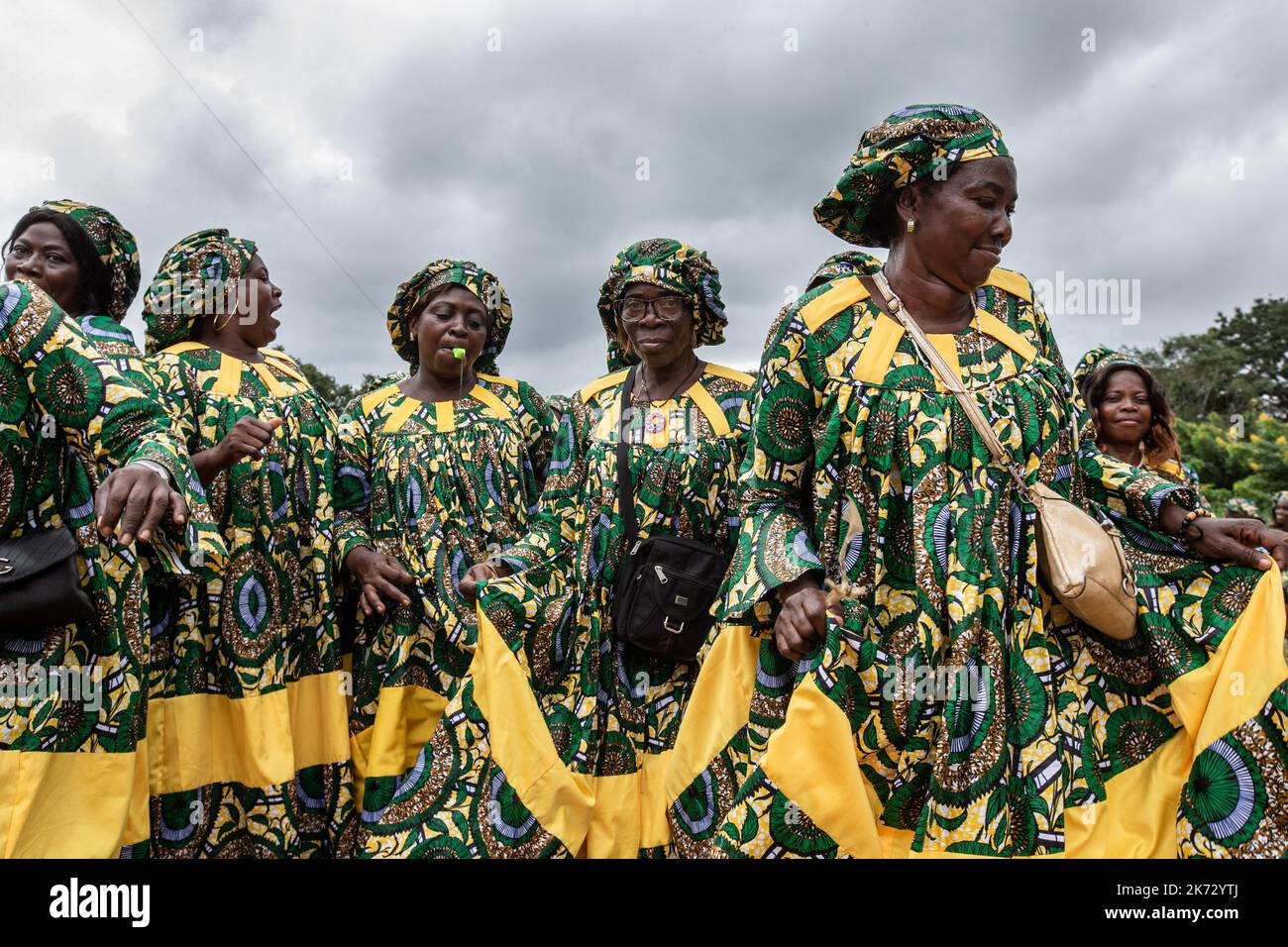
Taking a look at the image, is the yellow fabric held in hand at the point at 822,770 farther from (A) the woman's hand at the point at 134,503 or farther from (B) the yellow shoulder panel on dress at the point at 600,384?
(B) the yellow shoulder panel on dress at the point at 600,384

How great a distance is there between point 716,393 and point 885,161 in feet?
4.91

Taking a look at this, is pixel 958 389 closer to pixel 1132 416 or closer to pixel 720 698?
pixel 720 698

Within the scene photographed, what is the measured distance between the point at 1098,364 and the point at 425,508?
138 inches

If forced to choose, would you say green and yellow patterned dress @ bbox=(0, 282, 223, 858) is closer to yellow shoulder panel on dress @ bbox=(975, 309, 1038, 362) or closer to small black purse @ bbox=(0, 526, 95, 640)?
small black purse @ bbox=(0, 526, 95, 640)

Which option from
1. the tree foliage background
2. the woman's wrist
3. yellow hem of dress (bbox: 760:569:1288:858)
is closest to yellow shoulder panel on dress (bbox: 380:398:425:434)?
the woman's wrist

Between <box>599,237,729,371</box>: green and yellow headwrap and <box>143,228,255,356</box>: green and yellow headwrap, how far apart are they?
5.66 feet

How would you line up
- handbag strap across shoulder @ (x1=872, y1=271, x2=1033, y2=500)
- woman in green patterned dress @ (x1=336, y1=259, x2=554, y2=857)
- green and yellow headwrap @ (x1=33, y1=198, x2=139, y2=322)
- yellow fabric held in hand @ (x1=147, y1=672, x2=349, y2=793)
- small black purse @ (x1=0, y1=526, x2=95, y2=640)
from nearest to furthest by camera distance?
1. small black purse @ (x1=0, y1=526, x2=95, y2=640)
2. handbag strap across shoulder @ (x1=872, y1=271, x2=1033, y2=500)
3. yellow fabric held in hand @ (x1=147, y1=672, x2=349, y2=793)
4. green and yellow headwrap @ (x1=33, y1=198, x2=139, y2=322)
5. woman in green patterned dress @ (x1=336, y1=259, x2=554, y2=857)

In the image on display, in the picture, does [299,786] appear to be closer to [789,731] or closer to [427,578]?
[427,578]

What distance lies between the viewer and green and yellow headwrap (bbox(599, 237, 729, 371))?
4.25 metres

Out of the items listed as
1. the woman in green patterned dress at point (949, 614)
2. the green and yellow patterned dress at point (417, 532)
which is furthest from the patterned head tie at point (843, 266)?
the green and yellow patterned dress at point (417, 532)

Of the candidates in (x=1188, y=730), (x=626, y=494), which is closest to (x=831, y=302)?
(x=626, y=494)

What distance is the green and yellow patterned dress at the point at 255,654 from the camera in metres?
3.84

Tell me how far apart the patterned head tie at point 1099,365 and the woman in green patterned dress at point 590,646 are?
2.15 meters
